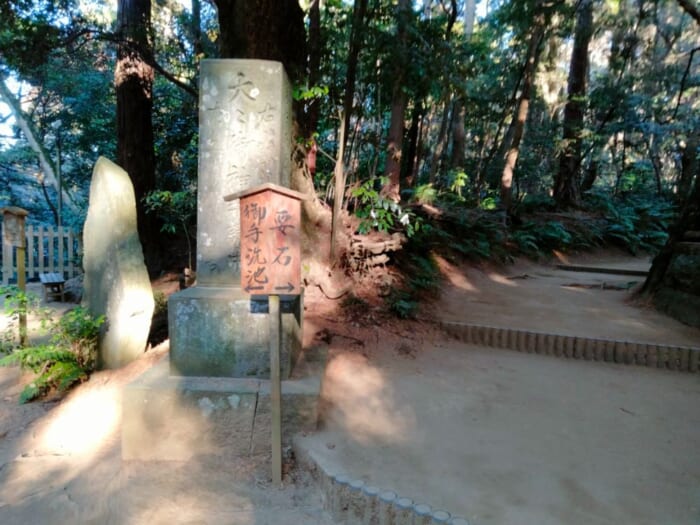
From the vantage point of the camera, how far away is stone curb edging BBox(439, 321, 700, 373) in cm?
436

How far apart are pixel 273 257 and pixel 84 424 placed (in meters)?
2.64

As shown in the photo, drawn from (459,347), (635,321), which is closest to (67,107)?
(459,347)

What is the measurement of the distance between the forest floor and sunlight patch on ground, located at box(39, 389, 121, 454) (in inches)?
0.6

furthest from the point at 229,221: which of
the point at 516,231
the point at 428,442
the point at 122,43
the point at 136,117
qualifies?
the point at 516,231

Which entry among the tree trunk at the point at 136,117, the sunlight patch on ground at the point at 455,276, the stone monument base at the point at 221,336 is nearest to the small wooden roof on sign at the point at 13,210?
the tree trunk at the point at 136,117

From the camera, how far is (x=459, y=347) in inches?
194

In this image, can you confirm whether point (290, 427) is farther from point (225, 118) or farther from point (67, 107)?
point (67, 107)

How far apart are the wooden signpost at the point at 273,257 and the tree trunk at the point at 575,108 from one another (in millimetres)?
11825

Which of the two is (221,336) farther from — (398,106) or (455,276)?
(455,276)

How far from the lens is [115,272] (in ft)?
15.6

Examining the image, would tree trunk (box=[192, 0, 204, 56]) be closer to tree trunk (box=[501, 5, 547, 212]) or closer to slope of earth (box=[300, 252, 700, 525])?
slope of earth (box=[300, 252, 700, 525])

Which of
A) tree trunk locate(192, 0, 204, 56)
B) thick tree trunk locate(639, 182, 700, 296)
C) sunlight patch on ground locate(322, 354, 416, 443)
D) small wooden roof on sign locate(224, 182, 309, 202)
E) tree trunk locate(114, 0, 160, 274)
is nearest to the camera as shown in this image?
small wooden roof on sign locate(224, 182, 309, 202)

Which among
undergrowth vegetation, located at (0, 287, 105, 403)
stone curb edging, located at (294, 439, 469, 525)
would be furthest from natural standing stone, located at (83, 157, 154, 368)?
stone curb edging, located at (294, 439, 469, 525)

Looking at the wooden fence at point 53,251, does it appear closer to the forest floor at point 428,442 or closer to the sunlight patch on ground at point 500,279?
the forest floor at point 428,442
